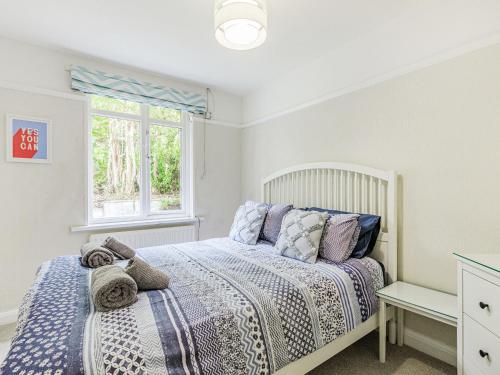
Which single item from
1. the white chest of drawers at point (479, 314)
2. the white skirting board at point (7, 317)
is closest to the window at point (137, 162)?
the white skirting board at point (7, 317)

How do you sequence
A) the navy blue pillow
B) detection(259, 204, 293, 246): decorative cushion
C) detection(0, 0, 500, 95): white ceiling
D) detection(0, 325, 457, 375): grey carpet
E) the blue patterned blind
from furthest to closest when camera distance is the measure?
the blue patterned blind
detection(259, 204, 293, 246): decorative cushion
the navy blue pillow
detection(0, 0, 500, 95): white ceiling
detection(0, 325, 457, 375): grey carpet

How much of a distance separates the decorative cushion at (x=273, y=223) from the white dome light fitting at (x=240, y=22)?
145 cm

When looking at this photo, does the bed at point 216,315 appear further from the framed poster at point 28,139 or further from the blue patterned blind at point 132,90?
the blue patterned blind at point 132,90

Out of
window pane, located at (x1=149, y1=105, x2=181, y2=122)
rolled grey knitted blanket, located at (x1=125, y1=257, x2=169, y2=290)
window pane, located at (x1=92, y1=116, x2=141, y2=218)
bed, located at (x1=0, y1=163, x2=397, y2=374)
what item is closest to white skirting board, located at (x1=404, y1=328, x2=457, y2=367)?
bed, located at (x1=0, y1=163, x2=397, y2=374)

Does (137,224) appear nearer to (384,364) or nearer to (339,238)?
(339,238)

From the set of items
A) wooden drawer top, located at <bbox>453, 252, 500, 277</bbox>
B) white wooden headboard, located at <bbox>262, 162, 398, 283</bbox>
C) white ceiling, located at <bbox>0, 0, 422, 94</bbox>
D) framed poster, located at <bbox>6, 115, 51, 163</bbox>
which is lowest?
wooden drawer top, located at <bbox>453, 252, 500, 277</bbox>

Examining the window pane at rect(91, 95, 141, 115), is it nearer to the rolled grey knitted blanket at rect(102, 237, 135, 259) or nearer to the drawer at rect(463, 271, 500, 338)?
the rolled grey knitted blanket at rect(102, 237, 135, 259)

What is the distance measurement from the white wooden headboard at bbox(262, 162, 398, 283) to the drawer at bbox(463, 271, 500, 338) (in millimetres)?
675

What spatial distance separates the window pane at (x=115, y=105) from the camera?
9.31 feet

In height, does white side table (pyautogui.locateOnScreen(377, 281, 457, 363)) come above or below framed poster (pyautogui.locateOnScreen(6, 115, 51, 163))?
below

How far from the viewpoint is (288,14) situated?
6.48 ft

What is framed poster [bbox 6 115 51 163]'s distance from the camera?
7.67 feet

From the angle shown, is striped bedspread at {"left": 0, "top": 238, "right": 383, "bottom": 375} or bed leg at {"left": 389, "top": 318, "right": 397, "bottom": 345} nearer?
striped bedspread at {"left": 0, "top": 238, "right": 383, "bottom": 375}

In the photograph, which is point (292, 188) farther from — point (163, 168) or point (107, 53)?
point (107, 53)
